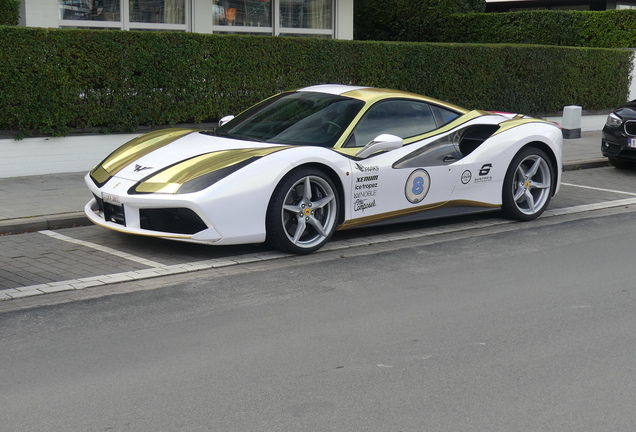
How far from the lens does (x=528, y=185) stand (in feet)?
29.7

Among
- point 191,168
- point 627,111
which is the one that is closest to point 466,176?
point 191,168

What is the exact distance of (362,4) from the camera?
23.5 metres

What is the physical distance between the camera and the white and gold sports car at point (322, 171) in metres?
6.89

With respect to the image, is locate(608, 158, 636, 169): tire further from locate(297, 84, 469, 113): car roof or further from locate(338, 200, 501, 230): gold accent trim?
locate(297, 84, 469, 113): car roof

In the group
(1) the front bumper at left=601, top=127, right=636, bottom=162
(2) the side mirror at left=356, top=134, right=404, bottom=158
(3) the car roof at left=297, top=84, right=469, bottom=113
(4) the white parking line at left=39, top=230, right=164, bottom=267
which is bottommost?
(4) the white parking line at left=39, top=230, right=164, bottom=267

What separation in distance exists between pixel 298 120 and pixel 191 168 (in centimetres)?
141

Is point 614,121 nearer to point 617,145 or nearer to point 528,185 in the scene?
point 617,145

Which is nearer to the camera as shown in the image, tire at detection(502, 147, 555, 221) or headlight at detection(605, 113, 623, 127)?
tire at detection(502, 147, 555, 221)

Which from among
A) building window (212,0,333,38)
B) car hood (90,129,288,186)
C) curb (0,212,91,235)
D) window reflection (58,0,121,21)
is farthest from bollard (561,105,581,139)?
curb (0,212,91,235)

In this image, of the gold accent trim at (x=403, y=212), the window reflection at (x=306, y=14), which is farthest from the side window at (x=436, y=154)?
the window reflection at (x=306, y=14)

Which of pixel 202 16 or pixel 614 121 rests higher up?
pixel 202 16

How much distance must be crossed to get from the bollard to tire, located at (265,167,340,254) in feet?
35.7

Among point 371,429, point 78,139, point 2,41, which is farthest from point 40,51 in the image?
point 371,429

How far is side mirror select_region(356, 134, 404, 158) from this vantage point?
7.59 meters
